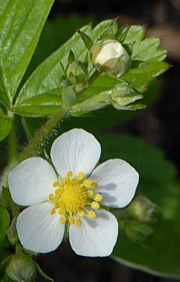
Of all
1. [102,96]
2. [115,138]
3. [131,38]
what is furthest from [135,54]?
[115,138]

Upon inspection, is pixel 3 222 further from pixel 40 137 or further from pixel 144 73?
pixel 144 73

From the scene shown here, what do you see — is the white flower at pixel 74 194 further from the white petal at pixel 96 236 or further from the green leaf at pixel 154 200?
the green leaf at pixel 154 200

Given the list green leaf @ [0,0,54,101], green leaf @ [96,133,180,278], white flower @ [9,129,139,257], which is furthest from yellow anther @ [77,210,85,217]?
green leaf @ [96,133,180,278]

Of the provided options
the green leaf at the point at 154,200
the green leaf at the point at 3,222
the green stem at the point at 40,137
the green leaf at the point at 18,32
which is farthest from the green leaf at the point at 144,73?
the green leaf at the point at 154,200

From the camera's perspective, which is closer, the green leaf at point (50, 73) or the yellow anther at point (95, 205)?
the yellow anther at point (95, 205)

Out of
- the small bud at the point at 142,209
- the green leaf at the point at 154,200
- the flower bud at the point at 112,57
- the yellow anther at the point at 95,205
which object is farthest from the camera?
the green leaf at the point at 154,200

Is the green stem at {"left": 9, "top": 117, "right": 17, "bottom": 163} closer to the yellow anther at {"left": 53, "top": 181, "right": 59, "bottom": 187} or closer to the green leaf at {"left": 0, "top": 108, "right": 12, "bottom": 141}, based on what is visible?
the green leaf at {"left": 0, "top": 108, "right": 12, "bottom": 141}

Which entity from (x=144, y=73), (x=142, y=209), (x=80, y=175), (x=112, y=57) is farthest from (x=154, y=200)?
(x=112, y=57)
